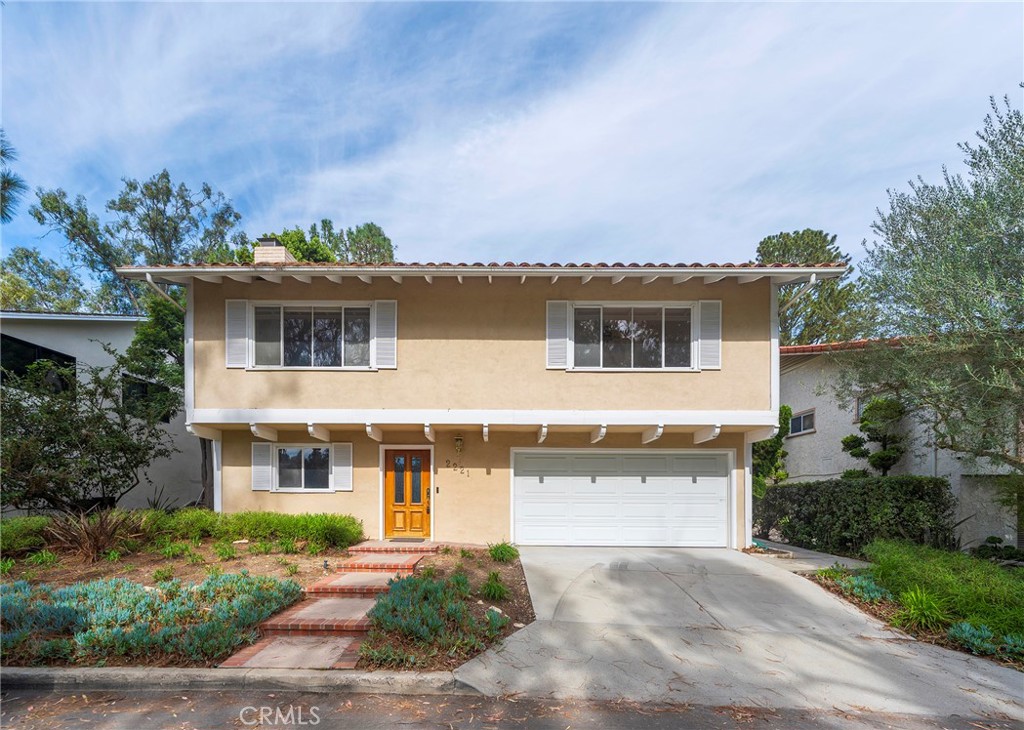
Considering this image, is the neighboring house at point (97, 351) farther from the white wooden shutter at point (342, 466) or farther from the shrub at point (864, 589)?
the shrub at point (864, 589)

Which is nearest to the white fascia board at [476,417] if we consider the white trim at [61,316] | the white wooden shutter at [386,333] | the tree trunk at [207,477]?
the white wooden shutter at [386,333]

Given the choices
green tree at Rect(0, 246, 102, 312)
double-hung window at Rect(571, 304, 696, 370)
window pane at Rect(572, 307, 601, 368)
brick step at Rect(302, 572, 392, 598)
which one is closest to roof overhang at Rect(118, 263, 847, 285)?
double-hung window at Rect(571, 304, 696, 370)

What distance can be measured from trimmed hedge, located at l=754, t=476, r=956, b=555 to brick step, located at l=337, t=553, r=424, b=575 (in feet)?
28.1

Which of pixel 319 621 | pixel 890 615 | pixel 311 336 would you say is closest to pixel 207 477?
pixel 311 336

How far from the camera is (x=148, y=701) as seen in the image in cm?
451

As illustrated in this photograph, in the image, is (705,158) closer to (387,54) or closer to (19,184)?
(387,54)

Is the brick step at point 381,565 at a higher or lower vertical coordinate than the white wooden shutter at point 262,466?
lower

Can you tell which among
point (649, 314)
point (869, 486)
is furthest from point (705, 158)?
point (869, 486)

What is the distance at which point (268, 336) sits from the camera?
9.86 m

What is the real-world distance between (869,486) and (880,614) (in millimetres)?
4276

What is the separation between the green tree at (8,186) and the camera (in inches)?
283

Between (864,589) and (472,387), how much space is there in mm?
6988

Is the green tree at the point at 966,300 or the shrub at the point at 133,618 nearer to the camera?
the shrub at the point at 133,618

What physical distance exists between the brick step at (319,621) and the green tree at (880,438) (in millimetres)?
11272
